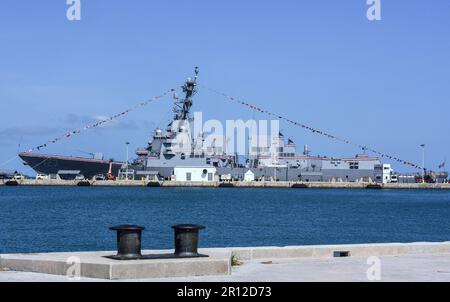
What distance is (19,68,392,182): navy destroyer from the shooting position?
14612 cm

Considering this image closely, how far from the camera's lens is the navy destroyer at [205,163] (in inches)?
5753

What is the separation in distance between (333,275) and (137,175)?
139 meters

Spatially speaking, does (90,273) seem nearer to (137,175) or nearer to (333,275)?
(333,275)

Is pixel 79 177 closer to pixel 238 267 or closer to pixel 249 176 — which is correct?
pixel 249 176

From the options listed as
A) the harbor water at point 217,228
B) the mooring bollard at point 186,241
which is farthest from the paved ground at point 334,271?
the harbor water at point 217,228

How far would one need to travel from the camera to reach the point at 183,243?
14.5m

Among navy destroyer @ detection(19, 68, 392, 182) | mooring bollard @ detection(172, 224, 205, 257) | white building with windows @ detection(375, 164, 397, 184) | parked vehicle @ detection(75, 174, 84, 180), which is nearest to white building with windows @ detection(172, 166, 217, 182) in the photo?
navy destroyer @ detection(19, 68, 392, 182)

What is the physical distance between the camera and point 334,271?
14547 mm

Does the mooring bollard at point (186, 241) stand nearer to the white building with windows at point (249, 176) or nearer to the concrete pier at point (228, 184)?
the concrete pier at point (228, 184)

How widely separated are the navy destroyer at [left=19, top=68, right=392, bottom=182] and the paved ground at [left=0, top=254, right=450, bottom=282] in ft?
408

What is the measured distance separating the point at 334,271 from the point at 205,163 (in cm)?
13195

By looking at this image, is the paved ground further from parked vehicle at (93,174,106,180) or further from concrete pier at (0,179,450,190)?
parked vehicle at (93,174,106,180)

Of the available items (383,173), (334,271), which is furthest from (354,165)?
(334,271)
